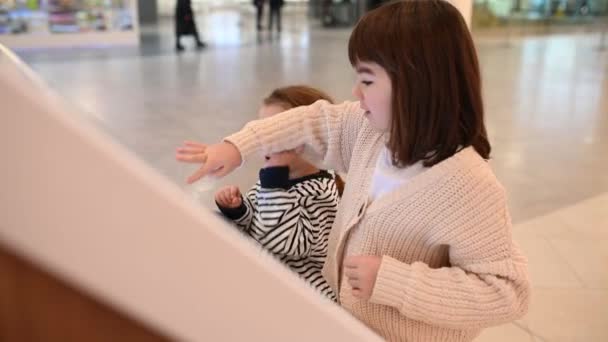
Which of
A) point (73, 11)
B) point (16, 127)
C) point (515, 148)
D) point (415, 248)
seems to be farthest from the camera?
point (73, 11)

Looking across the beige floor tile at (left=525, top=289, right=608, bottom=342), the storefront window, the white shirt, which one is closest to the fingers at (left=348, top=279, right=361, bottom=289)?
the white shirt

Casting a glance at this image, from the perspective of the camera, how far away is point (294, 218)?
1.82 m

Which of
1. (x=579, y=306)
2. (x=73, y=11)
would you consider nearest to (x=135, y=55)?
(x=73, y=11)

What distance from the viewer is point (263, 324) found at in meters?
0.32

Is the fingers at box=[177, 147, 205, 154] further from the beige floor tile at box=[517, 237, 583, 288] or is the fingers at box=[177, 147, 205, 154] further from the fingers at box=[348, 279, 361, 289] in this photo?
the beige floor tile at box=[517, 237, 583, 288]

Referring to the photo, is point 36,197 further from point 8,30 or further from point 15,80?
point 8,30

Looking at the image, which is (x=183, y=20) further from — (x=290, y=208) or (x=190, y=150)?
(x=190, y=150)

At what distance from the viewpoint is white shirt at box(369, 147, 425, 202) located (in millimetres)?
1209

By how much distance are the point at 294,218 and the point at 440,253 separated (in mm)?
676

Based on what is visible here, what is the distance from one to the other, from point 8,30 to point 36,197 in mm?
10741

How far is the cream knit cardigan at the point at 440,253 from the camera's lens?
110 cm

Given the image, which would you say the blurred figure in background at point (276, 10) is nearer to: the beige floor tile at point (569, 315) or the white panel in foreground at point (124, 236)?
the beige floor tile at point (569, 315)

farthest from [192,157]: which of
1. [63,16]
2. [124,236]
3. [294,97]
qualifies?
[63,16]

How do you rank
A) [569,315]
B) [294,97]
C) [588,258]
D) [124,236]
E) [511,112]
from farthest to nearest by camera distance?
[511,112] < [588,258] < [569,315] < [294,97] < [124,236]
